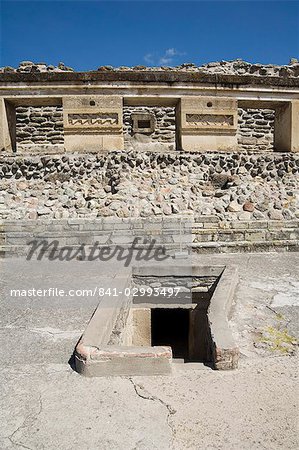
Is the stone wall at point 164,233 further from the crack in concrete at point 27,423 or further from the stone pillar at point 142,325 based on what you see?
the crack in concrete at point 27,423

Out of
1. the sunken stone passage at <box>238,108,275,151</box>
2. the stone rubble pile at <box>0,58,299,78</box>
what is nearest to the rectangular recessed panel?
the stone rubble pile at <box>0,58,299,78</box>

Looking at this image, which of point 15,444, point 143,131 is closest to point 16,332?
point 15,444

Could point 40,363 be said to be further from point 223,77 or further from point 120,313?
point 223,77

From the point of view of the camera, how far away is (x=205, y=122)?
25.7 feet

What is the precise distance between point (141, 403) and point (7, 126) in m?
6.94

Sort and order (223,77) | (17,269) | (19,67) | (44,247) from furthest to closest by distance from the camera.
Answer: (19,67)
(223,77)
(44,247)
(17,269)

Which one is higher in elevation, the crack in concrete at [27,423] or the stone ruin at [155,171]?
the stone ruin at [155,171]

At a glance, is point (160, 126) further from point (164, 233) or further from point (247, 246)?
point (247, 246)

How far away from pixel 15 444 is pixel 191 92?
7268mm

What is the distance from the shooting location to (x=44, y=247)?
20.8ft

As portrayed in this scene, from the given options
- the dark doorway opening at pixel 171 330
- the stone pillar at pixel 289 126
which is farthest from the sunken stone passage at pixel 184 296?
the stone pillar at pixel 289 126

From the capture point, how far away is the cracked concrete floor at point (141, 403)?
198cm

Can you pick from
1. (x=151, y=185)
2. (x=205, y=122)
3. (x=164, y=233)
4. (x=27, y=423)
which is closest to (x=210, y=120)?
(x=205, y=122)

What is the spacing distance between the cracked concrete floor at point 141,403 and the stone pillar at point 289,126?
5.76 meters
